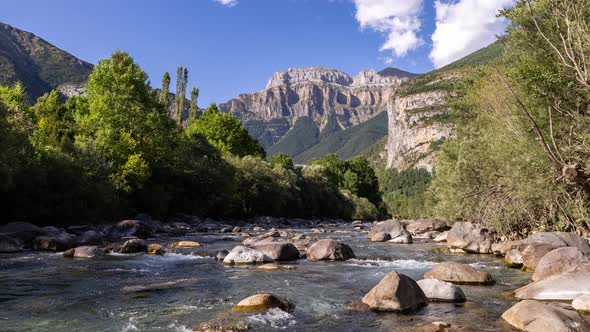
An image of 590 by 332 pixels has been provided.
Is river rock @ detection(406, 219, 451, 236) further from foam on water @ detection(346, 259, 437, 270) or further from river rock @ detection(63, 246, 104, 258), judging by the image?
river rock @ detection(63, 246, 104, 258)

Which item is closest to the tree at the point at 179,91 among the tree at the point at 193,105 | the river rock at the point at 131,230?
the tree at the point at 193,105

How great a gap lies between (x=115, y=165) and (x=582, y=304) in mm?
42274

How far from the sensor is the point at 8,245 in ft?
83.3

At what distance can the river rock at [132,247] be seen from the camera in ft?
82.7

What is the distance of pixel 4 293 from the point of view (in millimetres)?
14398

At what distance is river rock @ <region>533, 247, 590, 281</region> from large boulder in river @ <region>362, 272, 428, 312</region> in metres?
5.82

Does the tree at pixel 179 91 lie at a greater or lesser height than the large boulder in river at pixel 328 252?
greater

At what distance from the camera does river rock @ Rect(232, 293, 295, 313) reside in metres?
12.3

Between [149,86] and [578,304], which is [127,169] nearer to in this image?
[149,86]

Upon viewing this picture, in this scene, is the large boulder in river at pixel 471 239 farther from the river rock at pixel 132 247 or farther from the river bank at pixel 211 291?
the river rock at pixel 132 247

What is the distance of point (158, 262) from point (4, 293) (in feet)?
26.3

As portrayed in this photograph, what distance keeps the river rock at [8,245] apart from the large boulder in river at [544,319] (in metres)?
25.1

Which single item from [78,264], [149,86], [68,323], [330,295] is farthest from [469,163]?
[149,86]

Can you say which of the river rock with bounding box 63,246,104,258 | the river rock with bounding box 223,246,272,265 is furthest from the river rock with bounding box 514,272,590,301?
the river rock with bounding box 63,246,104,258
